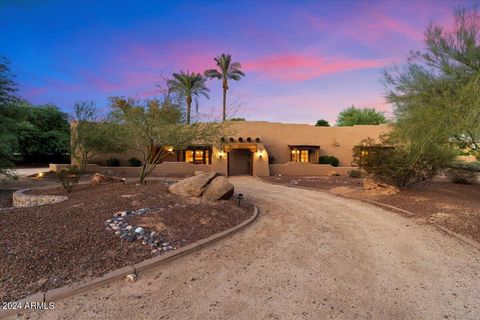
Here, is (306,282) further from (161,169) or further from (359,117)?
(359,117)

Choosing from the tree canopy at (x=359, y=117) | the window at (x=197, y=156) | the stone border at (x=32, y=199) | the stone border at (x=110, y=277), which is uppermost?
the tree canopy at (x=359, y=117)

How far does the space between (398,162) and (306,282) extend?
8854 millimetres

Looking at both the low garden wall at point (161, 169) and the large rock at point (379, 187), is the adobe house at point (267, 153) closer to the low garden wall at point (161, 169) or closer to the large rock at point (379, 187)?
the low garden wall at point (161, 169)

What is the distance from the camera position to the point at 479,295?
3578 millimetres

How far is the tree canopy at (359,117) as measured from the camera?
119 feet

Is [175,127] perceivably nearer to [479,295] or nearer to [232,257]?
[232,257]

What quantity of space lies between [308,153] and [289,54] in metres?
Result: 12.3

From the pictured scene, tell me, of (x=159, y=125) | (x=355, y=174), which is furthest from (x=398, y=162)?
(x=159, y=125)

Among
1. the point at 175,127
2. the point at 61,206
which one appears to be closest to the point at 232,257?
the point at 61,206

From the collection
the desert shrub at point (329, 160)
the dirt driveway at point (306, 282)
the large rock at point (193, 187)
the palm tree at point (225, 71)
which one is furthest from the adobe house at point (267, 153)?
the dirt driveway at point (306, 282)

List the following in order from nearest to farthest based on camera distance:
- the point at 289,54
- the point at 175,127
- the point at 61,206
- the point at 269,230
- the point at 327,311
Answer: the point at 327,311, the point at 269,230, the point at 61,206, the point at 175,127, the point at 289,54

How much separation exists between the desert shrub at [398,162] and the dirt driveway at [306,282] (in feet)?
15.2

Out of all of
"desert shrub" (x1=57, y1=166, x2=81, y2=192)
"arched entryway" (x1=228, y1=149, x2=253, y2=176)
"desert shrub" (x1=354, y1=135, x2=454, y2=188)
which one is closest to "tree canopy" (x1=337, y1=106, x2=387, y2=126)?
"arched entryway" (x1=228, y1=149, x2=253, y2=176)

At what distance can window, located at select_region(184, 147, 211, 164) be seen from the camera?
23.2 metres
